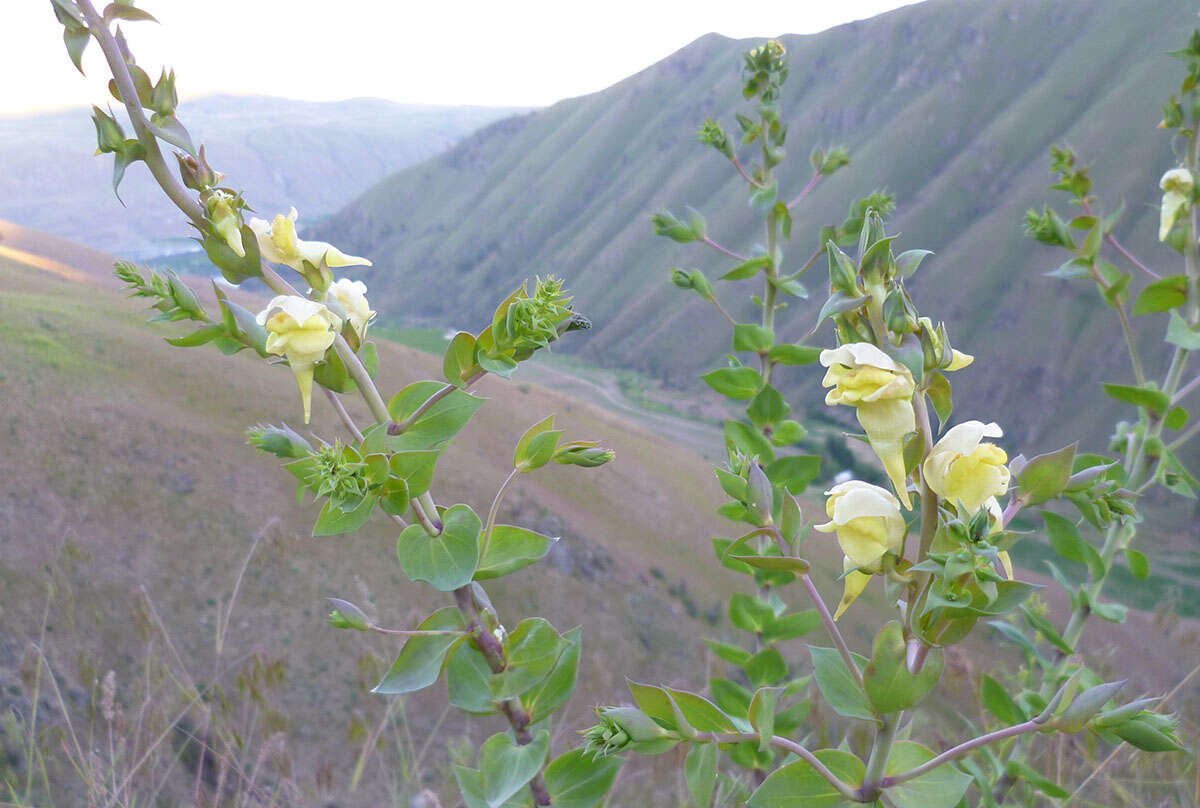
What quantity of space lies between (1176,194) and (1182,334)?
0.66m

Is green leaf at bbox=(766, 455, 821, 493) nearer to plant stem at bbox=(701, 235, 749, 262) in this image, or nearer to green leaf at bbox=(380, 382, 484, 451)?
plant stem at bbox=(701, 235, 749, 262)

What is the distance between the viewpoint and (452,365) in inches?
67.7

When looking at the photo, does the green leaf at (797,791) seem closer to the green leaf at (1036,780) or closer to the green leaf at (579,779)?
the green leaf at (579,779)

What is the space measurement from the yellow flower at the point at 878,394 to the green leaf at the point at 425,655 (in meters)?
0.98

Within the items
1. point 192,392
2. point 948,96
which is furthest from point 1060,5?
point 192,392

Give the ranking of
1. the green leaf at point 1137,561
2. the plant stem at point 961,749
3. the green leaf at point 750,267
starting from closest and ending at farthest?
the plant stem at point 961,749, the green leaf at point 750,267, the green leaf at point 1137,561

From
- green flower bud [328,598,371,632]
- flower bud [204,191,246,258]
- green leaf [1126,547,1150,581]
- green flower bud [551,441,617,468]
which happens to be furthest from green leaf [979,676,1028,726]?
flower bud [204,191,246,258]

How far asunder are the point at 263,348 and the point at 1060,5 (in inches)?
6210

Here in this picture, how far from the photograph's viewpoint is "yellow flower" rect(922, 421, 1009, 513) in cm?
130

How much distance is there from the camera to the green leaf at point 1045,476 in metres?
1.40

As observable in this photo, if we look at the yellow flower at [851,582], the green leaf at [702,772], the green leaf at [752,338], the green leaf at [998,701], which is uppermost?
the green leaf at [752,338]

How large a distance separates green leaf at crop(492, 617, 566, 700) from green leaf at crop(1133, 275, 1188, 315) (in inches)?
115

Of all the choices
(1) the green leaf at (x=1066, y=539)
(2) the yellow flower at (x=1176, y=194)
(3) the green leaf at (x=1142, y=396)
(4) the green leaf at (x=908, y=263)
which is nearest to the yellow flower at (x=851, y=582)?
(4) the green leaf at (x=908, y=263)

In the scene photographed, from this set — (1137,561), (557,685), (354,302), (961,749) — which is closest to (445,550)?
(557,685)
